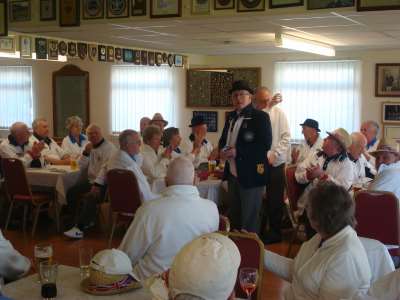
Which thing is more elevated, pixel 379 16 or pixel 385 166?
pixel 379 16

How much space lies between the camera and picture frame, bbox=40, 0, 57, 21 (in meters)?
6.18

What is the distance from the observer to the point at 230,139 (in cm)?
553

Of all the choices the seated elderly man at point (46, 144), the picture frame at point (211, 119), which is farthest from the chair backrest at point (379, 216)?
the picture frame at point (211, 119)

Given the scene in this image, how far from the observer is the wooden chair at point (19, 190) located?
6.45m

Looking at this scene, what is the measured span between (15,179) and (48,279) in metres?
4.32

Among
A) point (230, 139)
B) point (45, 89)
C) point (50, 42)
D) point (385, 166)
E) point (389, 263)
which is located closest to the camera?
point (389, 263)

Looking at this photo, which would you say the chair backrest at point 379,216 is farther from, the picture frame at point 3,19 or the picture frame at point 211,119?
the picture frame at point 211,119

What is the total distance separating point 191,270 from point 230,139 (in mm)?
3812

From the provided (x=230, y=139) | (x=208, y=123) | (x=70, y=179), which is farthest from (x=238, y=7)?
(x=208, y=123)

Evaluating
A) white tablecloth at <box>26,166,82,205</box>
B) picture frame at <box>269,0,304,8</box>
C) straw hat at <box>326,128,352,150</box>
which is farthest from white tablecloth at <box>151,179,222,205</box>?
picture frame at <box>269,0,304,8</box>

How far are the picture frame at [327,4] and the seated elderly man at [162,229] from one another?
246cm

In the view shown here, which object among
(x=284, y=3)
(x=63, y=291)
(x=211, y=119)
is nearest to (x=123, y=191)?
(x=284, y=3)

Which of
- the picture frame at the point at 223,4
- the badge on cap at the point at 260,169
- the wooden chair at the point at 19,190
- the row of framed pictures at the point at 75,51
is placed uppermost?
the picture frame at the point at 223,4

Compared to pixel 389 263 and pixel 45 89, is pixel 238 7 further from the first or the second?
pixel 45 89
